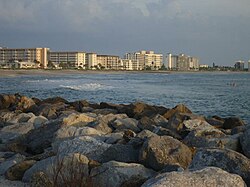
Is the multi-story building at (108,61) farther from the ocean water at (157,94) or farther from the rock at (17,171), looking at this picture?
the rock at (17,171)

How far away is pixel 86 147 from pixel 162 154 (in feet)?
4.54

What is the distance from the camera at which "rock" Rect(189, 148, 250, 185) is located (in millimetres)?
4743

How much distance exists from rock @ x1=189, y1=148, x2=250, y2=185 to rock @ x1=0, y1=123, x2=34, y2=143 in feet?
18.6

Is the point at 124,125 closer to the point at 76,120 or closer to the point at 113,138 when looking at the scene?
the point at 76,120

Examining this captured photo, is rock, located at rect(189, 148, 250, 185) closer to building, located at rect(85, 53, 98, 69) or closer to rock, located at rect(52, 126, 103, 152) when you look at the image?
rock, located at rect(52, 126, 103, 152)

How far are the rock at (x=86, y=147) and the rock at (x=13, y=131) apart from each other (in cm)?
331

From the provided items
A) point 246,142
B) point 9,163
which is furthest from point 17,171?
point 246,142

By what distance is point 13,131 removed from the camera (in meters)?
10.0

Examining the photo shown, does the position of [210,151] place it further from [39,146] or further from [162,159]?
[39,146]

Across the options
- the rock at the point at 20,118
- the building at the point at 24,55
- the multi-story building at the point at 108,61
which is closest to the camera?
the rock at the point at 20,118

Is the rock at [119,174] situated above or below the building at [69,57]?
below

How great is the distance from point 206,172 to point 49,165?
2.55 metres

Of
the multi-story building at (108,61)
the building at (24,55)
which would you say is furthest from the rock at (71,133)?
the multi-story building at (108,61)

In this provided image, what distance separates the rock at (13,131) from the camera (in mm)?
9663
